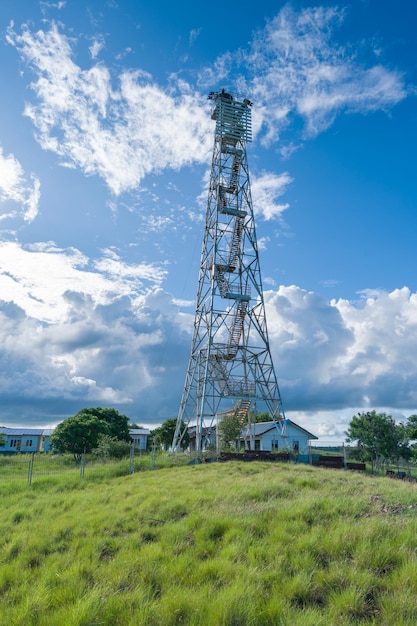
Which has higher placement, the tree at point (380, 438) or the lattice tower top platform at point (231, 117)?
the lattice tower top platform at point (231, 117)

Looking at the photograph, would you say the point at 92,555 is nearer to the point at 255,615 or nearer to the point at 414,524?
the point at 255,615

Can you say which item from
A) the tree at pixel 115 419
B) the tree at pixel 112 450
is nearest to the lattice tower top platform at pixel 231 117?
the tree at pixel 112 450

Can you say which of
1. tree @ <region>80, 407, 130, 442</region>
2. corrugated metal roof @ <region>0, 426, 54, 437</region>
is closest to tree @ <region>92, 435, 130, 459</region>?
tree @ <region>80, 407, 130, 442</region>

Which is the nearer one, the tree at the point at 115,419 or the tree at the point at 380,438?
the tree at the point at 380,438

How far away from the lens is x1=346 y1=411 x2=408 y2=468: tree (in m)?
36.7

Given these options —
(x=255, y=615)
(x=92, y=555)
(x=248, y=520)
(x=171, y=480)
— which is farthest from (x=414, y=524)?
(x=171, y=480)

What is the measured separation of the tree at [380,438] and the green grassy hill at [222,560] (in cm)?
2555

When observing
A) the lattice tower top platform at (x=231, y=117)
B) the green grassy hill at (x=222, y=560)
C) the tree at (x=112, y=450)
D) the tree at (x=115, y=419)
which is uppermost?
the lattice tower top platform at (x=231, y=117)

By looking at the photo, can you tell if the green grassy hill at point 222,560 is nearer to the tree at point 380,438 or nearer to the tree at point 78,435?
the tree at point 380,438

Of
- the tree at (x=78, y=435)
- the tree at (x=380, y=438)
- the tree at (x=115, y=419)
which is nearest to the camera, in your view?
the tree at (x=380, y=438)

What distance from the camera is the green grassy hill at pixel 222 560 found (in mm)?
6789

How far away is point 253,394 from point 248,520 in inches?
849

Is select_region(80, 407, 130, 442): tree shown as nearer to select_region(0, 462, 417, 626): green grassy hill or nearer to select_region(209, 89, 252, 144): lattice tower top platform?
select_region(209, 89, 252, 144): lattice tower top platform

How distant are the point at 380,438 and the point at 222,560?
32.6m
